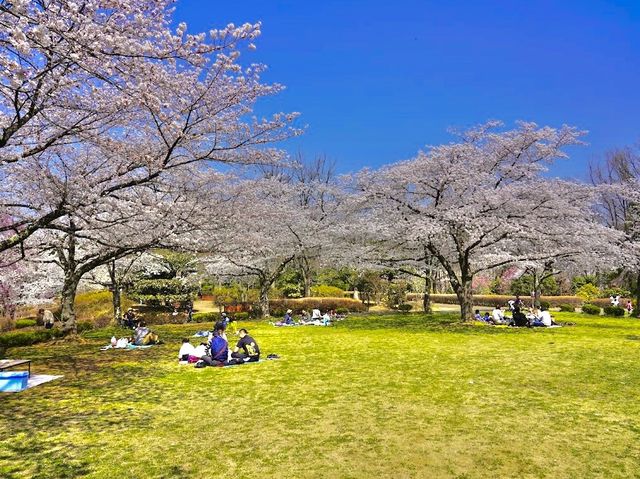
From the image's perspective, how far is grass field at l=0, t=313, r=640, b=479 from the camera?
202 inches

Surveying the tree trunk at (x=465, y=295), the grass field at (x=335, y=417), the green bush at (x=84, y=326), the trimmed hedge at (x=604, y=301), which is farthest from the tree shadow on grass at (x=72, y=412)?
the trimmed hedge at (x=604, y=301)

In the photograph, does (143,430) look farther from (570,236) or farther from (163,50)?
(570,236)

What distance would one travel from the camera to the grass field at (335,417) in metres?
5.14

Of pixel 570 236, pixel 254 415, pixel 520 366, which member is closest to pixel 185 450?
pixel 254 415

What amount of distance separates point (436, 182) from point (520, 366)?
11.0 meters

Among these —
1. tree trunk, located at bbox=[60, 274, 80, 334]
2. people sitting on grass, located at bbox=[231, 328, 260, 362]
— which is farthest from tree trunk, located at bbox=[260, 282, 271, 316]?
people sitting on grass, located at bbox=[231, 328, 260, 362]

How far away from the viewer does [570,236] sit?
60.3 ft

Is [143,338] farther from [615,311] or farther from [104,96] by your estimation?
[615,311]

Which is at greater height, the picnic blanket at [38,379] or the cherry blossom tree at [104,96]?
the cherry blossom tree at [104,96]

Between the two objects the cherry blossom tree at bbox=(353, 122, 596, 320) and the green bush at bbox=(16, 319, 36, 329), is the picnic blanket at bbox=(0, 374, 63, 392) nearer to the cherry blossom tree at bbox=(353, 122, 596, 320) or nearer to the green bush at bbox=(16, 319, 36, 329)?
the cherry blossom tree at bbox=(353, 122, 596, 320)

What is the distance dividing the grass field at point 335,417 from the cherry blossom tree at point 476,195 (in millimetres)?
6917

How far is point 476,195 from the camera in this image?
18.6m

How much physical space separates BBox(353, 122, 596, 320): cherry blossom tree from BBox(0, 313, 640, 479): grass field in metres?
6.92

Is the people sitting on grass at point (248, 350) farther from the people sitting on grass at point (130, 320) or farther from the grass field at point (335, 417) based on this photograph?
the people sitting on grass at point (130, 320)
